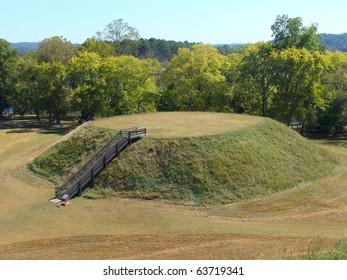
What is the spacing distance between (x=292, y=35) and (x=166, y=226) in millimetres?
44454

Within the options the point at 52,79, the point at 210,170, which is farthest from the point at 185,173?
the point at 52,79

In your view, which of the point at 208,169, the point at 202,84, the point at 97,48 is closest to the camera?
the point at 208,169

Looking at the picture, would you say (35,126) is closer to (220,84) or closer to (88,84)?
(88,84)

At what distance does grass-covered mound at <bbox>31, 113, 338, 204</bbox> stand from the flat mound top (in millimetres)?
302

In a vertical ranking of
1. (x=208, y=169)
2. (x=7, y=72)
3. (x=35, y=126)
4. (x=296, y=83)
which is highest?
(x=7, y=72)

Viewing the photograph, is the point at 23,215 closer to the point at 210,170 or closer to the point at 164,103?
the point at 210,170

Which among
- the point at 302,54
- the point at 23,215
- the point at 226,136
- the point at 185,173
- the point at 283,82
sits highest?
the point at 302,54

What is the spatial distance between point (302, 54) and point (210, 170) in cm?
3033

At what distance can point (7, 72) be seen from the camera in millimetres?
69688

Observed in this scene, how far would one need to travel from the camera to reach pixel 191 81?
56500mm

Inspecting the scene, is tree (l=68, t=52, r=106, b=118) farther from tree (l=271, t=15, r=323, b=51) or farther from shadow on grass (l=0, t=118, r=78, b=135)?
tree (l=271, t=15, r=323, b=51)

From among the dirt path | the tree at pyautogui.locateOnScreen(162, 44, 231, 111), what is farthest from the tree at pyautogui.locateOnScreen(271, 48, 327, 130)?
the dirt path

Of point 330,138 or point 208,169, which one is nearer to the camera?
point 208,169

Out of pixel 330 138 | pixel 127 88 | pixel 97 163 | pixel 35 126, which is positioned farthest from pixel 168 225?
pixel 35 126
